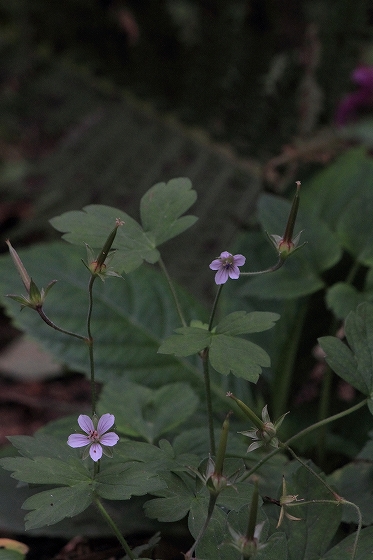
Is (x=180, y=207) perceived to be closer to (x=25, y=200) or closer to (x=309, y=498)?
(x=309, y=498)

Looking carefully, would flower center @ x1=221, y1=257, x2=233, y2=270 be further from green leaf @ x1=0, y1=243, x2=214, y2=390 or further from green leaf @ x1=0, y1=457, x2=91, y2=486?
green leaf @ x1=0, y1=243, x2=214, y2=390

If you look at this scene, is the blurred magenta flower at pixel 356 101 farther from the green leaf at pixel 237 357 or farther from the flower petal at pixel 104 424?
the flower petal at pixel 104 424

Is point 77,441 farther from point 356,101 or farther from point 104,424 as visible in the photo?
point 356,101

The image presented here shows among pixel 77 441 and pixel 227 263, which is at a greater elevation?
pixel 227 263

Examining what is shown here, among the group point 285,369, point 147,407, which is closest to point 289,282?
point 285,369

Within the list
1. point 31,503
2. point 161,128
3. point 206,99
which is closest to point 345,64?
point 206,99

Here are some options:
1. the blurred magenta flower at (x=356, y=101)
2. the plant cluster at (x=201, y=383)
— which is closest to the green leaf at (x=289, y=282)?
the plant cluster at (x=201, y=383)

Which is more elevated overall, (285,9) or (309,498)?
(285,9)
